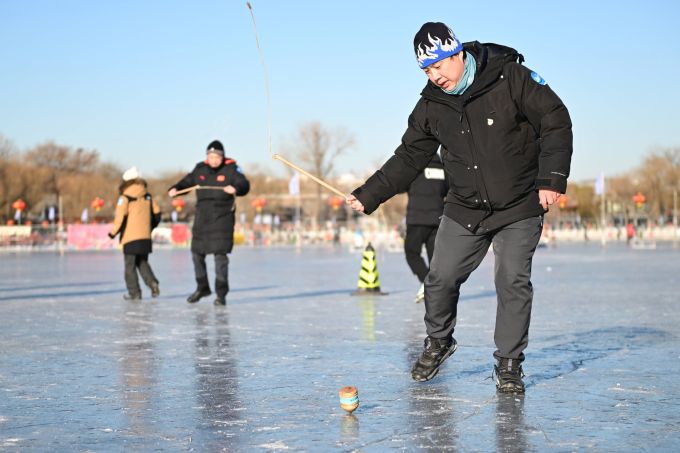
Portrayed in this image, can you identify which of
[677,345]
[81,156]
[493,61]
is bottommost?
[677,345]

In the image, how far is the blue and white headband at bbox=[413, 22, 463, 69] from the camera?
4625 mm

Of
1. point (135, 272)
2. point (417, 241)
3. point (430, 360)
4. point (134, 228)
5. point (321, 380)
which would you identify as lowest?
point (321, 380)

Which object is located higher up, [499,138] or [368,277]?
[499,138]

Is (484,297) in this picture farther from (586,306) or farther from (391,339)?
(391,339)

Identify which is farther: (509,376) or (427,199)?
(427,199)

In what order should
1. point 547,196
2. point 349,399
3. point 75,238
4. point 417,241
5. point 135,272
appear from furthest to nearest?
point 75,238, point 135,272, point 417,241, point 547,196, point 349,399

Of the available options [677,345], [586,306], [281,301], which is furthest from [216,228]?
[677,345]

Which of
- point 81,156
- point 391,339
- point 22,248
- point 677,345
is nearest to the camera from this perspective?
point 677,345

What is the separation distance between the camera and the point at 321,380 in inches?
206

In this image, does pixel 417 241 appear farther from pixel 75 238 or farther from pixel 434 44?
pixel 75 238

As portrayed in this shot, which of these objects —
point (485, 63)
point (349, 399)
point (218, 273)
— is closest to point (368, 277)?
point (218, 273)

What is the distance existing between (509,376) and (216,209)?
6.34m

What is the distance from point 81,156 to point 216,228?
299 ft

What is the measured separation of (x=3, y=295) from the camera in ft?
41.8
